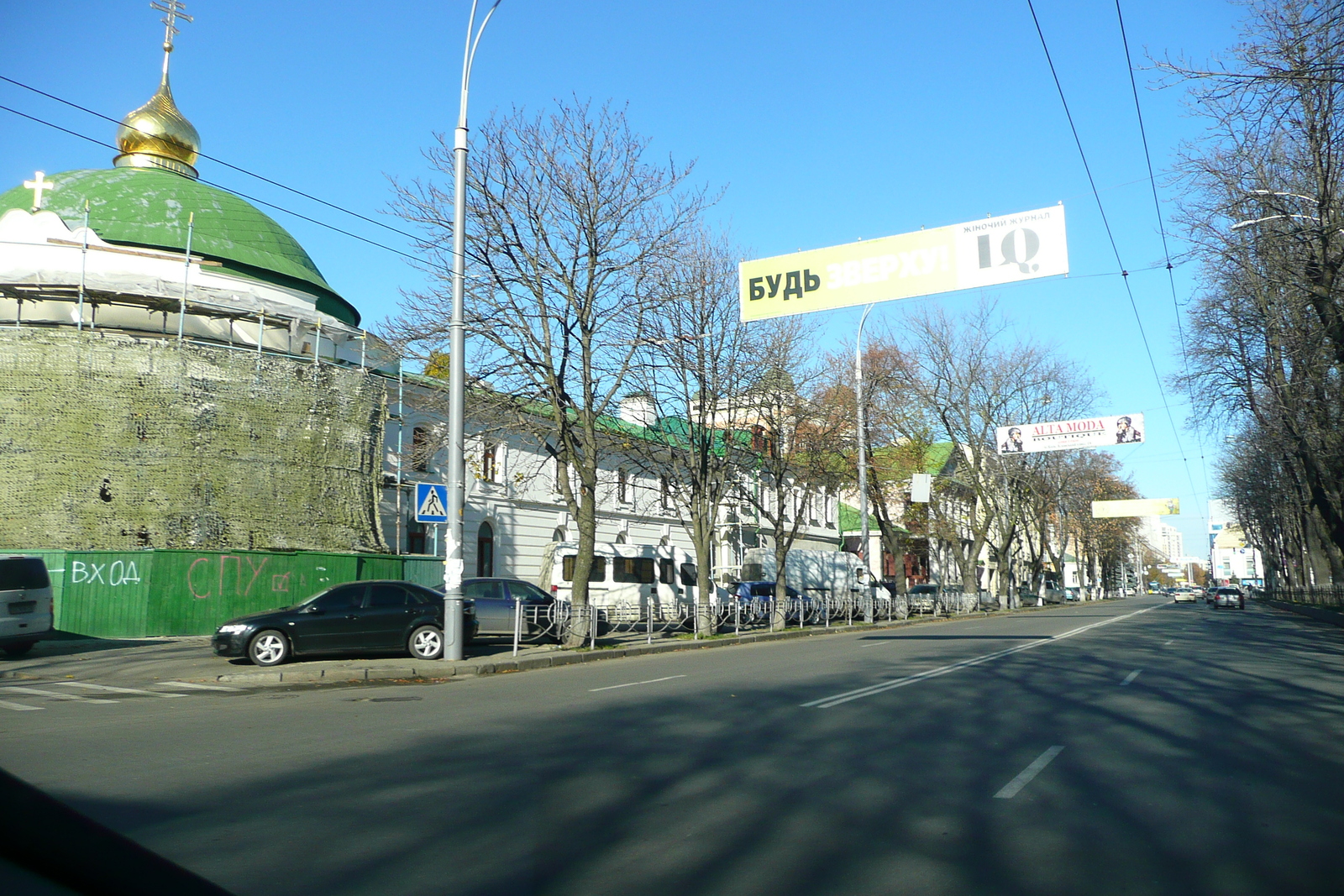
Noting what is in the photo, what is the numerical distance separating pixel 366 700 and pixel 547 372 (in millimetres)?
9842

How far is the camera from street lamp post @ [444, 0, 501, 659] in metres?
16.4

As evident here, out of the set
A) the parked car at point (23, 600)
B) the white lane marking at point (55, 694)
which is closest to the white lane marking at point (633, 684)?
the white lane marking at point (55, 694)

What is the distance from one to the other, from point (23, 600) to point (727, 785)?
15.2m

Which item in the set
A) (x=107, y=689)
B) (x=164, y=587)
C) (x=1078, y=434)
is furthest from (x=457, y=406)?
(x=1078, y=434)

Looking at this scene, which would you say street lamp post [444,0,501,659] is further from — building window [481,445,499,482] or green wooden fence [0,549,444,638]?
building window [481,445,499,482]

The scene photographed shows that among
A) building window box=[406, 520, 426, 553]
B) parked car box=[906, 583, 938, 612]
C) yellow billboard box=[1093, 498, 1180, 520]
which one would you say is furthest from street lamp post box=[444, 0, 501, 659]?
yellow billboard box=[1093, 498, 1180, 520]

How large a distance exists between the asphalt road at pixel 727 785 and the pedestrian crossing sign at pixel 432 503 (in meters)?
4.63

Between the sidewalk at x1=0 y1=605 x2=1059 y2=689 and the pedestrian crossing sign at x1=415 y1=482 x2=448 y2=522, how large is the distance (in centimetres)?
254

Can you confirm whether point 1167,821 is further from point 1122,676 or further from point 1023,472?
point 1023,472

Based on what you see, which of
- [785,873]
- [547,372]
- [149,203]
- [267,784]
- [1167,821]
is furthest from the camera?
[149,203]

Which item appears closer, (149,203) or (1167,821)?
(1167,821)

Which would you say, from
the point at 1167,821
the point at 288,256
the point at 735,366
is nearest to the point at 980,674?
the point at 1167,821

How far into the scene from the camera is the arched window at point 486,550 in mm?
34250

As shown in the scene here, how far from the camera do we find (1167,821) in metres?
5.91
